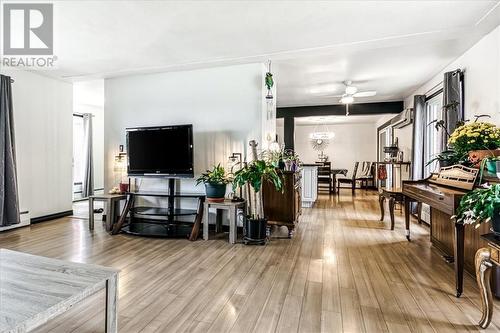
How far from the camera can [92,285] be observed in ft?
4.56

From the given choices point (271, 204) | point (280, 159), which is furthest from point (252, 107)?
point (271, 204)

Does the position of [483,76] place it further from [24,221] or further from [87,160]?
[87,160]

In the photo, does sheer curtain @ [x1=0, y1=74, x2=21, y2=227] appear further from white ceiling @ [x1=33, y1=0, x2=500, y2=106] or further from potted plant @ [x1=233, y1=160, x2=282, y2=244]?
potted plant @ [x1=233, y1=160, x2=282, y2=244]

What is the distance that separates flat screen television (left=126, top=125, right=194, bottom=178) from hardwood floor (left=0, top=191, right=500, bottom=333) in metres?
1.02

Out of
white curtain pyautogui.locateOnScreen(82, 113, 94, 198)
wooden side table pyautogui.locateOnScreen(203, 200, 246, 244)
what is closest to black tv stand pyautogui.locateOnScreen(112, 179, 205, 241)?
wooden side table pyautogui.locateOnScreen(203, 200, 246, 244)

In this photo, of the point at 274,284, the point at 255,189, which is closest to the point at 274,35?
the point at 255,189

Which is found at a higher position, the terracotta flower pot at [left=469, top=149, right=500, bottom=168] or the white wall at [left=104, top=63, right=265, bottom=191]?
the white wall at [left=104, top=63, right=265, bottom=191]

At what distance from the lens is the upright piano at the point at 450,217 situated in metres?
2.16

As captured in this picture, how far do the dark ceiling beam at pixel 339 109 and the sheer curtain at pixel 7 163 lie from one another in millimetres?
5705

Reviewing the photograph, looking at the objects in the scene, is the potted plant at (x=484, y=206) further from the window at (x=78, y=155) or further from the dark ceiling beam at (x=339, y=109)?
the window at (x=78, y=155)

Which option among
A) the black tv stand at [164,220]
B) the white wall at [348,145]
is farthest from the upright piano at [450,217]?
the white wall at [348,145]

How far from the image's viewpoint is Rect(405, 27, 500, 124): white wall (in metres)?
2.94

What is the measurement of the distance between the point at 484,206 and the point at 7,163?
5.54 m

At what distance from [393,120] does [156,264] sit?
691 cm
